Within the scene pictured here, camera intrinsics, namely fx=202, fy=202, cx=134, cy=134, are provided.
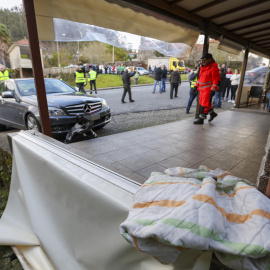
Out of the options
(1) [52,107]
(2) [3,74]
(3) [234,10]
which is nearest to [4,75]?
A: (2) [3,74]

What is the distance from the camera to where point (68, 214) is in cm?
185

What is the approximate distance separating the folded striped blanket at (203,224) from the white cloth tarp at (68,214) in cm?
16

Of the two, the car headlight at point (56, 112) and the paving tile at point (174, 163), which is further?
the car headlight at point (56, 112)

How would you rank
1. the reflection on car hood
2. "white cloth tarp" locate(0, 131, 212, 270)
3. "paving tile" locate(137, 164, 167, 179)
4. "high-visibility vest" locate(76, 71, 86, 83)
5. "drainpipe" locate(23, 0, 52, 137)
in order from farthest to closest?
"high-visibility vest" locate(76, 71, 86, 83) < the reflection on car hood < "paving tile" locate(137, 164, 167, 179) < "drainpipe" locate(23, 0, 52, 137) < "white cloth tarp" locate(0, 131, 212, 270)

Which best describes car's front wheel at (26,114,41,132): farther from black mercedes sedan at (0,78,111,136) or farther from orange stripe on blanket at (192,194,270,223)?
orange stripe on blanket at (192,194,270,223)

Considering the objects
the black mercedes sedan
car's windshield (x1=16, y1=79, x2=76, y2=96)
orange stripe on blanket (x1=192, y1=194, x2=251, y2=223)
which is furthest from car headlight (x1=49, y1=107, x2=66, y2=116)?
orange stripe on blanket (x1=192, y1=194, x2=251, y2=223)

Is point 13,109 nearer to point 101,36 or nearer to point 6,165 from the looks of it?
point 6,165

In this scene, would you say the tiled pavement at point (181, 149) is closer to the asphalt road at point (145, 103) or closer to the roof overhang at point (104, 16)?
the roof overhang at point (104, 16)

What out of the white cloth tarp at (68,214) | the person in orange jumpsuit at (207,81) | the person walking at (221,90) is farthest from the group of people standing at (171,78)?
the white cloth tarp at (68,214)

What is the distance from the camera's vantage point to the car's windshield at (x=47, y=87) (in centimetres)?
546

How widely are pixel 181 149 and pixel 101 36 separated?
8.75 ft

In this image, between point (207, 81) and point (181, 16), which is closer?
point (181, 16)

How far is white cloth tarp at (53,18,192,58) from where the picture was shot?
362cm

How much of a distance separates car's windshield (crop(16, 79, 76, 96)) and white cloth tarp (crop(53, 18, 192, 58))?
2.28m
